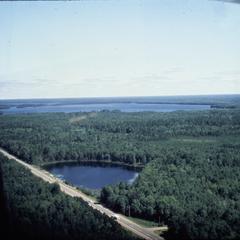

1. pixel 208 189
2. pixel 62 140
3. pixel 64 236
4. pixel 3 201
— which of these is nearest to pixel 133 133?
pixel 62 140

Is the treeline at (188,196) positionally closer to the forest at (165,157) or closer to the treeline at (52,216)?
the forest at (165,157)

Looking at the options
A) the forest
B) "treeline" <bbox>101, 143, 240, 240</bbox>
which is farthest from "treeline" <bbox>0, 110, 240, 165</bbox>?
"treeline" <bbox>101, 143, 240, 240</bbox>

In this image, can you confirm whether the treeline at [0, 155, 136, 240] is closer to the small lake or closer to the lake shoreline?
the small lake

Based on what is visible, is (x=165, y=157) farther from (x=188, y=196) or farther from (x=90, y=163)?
(x=188, y=196)

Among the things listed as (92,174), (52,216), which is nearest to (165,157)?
(92,174)

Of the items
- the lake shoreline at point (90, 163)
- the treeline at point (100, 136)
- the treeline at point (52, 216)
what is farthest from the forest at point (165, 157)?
the treeline at point (52, 216)

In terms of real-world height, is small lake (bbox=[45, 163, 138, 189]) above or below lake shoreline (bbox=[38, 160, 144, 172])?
below
